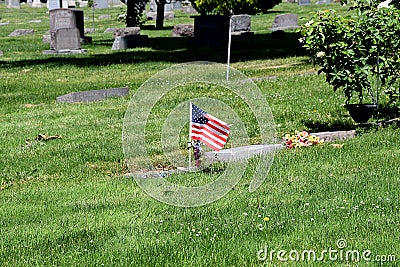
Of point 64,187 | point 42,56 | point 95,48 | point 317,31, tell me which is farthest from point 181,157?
point 95,48

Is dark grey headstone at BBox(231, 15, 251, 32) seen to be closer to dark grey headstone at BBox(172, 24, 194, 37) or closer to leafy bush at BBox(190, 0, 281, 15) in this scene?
leafy bush at BBox(190, 0, 281, 15)

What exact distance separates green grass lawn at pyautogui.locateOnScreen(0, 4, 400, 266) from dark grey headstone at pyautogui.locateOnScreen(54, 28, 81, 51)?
950cm

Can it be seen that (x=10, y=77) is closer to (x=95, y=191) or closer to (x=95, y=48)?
(x=95, y=48)

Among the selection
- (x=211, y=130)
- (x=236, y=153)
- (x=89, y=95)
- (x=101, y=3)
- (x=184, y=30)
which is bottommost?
(x=101, y=3)

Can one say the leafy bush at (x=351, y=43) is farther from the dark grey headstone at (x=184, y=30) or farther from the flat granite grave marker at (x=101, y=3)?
the flat granite grave marker at (x=101, y=3)

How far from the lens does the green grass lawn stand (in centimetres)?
554

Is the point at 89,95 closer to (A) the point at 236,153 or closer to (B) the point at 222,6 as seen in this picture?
(A) the point at 236,153

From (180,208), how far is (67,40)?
18.0 m

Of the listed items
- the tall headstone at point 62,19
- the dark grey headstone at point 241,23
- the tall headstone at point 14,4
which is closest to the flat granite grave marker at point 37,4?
the tall headstone at point 14,4

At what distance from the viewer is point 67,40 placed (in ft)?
78.5

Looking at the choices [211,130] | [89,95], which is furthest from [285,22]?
[211,130]

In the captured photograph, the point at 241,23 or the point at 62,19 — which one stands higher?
the point at 62,19

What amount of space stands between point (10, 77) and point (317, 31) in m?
10.6

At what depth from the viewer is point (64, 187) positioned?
26.0 ft
